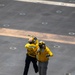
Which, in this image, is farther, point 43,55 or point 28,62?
point 28,62

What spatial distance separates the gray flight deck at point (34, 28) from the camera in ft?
55.4

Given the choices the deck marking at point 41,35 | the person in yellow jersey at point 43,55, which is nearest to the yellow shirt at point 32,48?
the person in yellow jersey at point 43,55

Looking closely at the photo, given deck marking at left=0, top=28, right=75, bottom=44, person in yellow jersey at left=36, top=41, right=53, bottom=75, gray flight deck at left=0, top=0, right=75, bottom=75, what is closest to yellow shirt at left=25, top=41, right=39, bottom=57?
person in yellow jersey at left=36, top=41, right=53, bottom=75

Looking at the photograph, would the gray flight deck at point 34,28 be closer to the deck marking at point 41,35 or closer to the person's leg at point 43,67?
the deck marking at point 41,35

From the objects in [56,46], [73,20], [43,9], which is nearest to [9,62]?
[56,46]

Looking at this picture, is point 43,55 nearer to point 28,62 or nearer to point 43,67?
point 43,67

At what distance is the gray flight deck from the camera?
55.4 ft

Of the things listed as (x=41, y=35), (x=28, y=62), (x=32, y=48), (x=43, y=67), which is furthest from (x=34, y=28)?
(x=43, y=67)

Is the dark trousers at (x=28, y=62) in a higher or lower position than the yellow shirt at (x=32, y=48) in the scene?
lower

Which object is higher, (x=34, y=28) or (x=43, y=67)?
(x=43, y=67)

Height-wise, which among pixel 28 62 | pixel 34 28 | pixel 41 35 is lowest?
pixel 34 28

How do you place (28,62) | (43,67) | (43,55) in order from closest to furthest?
(43,55), (43,67), (28,62)

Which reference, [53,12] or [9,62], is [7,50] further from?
[53,12]

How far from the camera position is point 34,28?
883 inches
